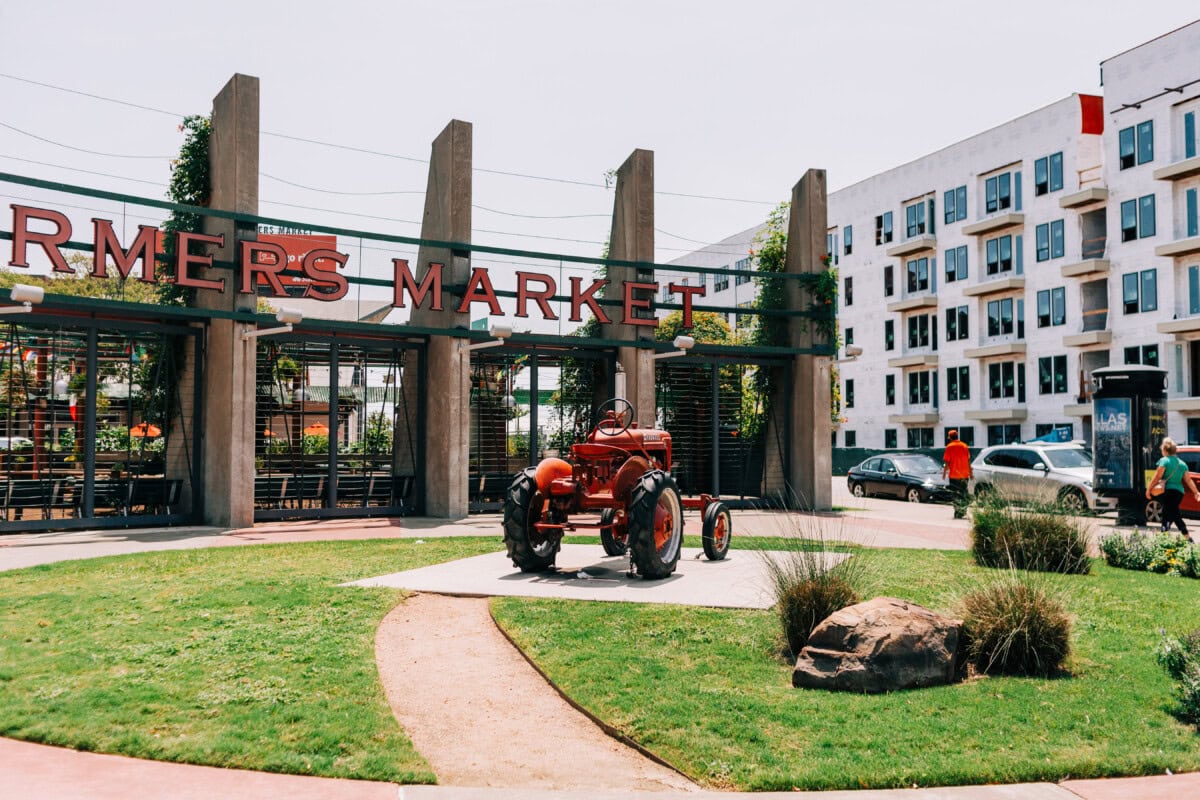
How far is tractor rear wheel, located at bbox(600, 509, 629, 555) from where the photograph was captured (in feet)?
36.1

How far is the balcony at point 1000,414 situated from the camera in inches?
1812

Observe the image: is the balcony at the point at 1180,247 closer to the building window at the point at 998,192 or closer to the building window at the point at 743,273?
the building window at the point at 998,192

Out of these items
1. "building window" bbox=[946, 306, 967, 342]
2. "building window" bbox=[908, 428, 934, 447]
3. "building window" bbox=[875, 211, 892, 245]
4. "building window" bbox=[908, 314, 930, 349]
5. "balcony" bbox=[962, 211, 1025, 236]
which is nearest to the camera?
"balcony" bbox=[962, 211, 1025, 236]

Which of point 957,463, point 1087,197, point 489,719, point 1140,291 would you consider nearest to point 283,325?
point 489,719

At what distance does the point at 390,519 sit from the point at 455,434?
2.04m

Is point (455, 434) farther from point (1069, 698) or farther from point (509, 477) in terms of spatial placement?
point (1069, 698)

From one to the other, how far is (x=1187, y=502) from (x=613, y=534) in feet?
49.1

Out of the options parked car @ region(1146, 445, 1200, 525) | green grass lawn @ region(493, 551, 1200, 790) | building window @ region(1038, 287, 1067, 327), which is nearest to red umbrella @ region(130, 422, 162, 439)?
green grass lawn @ region(493, 551, 1200, 790)

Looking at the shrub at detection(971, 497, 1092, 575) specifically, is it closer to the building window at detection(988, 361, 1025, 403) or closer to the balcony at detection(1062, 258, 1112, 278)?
the balcony at detection(1062, 258, 1112, 278)

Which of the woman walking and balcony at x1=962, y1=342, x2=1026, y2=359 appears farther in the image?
balcony at x1=962, y1=342, x2=1026, y2=359

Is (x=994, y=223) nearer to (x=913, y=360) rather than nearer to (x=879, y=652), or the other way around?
(x=913, y=360)

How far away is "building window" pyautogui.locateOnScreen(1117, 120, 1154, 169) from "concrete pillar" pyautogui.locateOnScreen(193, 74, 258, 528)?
3586 cm

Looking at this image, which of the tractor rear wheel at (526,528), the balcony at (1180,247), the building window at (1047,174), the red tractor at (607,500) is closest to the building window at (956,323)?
the building window at (1047,174)

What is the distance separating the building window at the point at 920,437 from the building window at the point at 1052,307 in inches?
360
